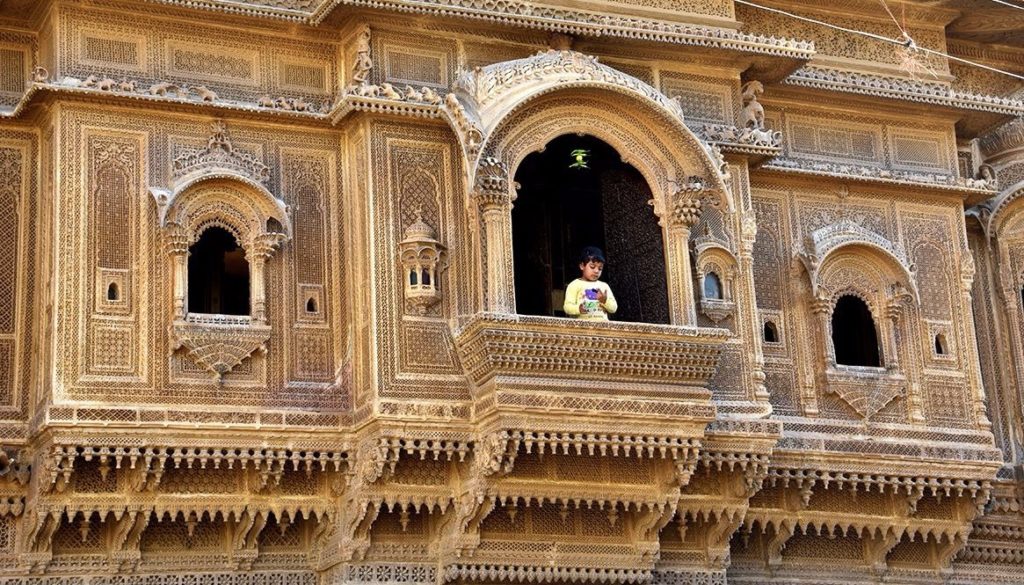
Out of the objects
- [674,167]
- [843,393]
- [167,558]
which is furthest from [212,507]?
[843,393]

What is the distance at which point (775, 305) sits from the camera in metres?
16.2

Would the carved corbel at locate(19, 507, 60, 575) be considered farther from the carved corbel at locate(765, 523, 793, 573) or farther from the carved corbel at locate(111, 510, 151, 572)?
the carved corbel at locate(765, 523, 793, 573)

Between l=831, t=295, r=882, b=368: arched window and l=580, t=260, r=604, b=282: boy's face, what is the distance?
9.51ft

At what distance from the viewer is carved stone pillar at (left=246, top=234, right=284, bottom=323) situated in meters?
14.4

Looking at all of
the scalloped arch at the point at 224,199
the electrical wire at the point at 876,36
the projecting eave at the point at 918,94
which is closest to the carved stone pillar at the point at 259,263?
the scalloped arch at the point at 224,199

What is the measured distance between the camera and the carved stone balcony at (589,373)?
14.0 metres

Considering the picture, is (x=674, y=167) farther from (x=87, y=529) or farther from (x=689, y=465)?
(x=87, y=529)

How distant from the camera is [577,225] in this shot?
16.4m

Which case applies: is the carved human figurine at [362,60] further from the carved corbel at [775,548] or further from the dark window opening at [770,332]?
the carved corbel at [775,548]

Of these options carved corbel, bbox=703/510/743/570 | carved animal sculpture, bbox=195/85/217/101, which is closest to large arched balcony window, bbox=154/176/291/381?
carved animal sculpture, bbox=195/85/217/101

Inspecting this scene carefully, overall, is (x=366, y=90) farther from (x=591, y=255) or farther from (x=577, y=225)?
(x=577, y=225)

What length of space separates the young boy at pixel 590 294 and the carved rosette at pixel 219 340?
240 cm

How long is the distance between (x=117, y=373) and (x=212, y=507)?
1215 mm

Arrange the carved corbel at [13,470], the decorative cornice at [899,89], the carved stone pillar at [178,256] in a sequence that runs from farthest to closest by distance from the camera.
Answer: the decorative cornice at [899,89]
the carved stone pillar at [178,256]
the carved corbel at [13,470]
